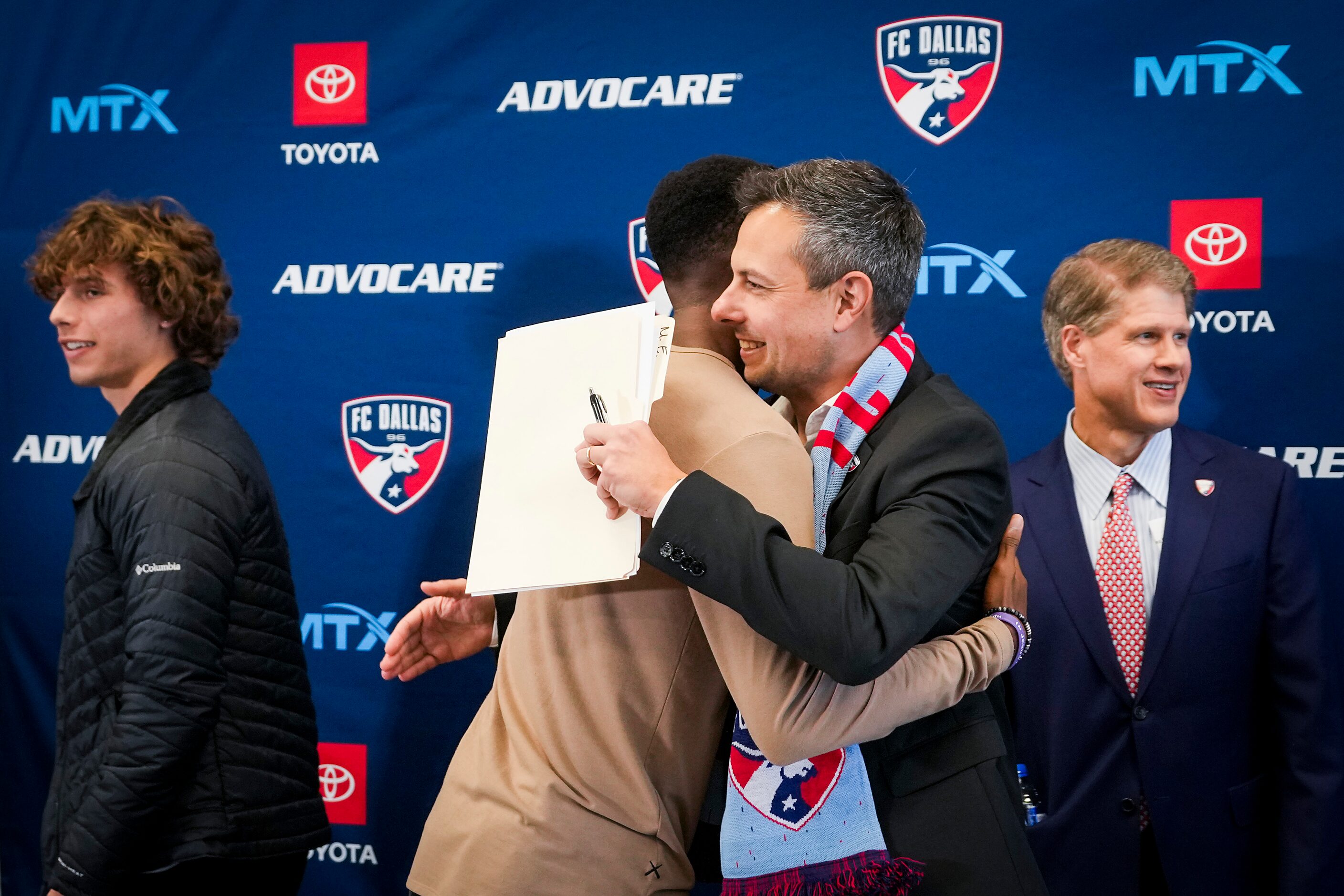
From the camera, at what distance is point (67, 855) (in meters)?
2.00

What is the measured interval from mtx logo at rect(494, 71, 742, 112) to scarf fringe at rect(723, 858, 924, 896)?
1984mm

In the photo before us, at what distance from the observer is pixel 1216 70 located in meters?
2.70

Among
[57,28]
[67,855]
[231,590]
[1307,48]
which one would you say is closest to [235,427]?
[231,590]

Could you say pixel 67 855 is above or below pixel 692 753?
below

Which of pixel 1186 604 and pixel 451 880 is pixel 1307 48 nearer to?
pixel 1186 604

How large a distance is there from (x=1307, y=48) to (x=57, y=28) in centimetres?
327

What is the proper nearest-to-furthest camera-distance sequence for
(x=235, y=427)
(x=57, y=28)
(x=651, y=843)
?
(x=651, y=843), (x=235, y=427), (x=57, y=28)

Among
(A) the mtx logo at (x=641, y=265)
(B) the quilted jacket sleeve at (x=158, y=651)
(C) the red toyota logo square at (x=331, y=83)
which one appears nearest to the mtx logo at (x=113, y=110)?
(C) the red toyota logo square at (x=331, y=83)

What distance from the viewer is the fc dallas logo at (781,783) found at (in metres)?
1.56

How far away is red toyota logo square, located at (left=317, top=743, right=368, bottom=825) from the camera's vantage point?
3193mm

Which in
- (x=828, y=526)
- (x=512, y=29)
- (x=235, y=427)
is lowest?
(x=828, y=526)

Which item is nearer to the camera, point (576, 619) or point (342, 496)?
point (576, 619)

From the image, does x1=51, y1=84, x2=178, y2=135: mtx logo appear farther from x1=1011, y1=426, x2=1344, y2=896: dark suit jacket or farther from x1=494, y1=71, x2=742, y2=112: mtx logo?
x1=1011, y1=426, x2=1344, y2=896: dark suit jacket

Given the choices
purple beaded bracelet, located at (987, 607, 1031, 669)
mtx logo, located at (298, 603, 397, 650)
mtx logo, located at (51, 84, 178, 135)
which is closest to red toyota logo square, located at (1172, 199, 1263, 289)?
purple beaded bracelet, located at (987, 607, 1031, 669)
